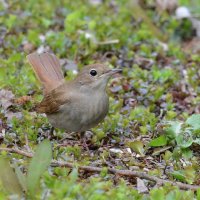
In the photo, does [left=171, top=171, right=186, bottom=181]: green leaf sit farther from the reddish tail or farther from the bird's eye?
the reddish tail

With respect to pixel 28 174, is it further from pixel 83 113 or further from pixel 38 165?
pixel 83 113

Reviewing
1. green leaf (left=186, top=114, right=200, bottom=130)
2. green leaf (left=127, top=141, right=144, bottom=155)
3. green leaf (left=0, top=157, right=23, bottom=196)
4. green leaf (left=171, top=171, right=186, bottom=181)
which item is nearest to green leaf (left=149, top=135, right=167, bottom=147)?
green leaf (left=127, top=141, right=144, bottom=155)

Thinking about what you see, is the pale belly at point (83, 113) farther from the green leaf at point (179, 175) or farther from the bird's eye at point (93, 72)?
the green leaf at point (179, 175)

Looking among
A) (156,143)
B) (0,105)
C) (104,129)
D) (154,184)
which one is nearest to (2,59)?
(0,105)

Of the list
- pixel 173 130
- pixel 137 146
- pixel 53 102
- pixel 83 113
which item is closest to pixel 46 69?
pixel 53 102

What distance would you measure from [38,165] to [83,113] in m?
1.51

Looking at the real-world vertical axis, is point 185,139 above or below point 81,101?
below

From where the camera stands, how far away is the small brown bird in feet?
20.8

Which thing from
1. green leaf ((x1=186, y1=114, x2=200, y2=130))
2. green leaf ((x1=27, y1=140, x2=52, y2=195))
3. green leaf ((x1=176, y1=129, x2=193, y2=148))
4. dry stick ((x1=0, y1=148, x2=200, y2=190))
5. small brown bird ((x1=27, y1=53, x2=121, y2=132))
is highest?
green leaf ((x1=27, y1=140, x2=52, y2=195))

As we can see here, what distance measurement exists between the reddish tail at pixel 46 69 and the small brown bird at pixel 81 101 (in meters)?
0.32

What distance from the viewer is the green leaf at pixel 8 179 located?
15.9 ft

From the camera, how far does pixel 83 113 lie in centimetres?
634

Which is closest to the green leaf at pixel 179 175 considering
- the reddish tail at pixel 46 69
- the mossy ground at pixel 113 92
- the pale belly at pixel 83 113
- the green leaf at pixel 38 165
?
the mossy ground at pixel 113 92

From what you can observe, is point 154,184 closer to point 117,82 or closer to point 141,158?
point 141,158
